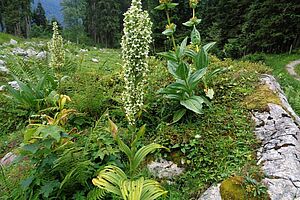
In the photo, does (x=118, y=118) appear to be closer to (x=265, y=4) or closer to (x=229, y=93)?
(x=229, y=93)

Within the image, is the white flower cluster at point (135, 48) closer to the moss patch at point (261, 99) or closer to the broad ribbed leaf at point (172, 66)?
the broad ribbed leaf at point (172, 66)

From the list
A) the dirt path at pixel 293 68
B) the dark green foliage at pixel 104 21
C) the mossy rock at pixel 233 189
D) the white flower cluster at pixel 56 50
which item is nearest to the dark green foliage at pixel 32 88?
the white flower cluster at pixel 56 50

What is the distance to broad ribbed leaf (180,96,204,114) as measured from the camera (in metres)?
4.55

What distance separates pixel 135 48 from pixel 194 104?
1.38 metres

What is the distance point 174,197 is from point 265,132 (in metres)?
1.79

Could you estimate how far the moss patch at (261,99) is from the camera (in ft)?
16.5

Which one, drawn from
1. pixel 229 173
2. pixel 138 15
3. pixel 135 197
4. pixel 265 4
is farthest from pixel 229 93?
pixel 265 4

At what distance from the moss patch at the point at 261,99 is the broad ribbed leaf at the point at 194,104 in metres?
0.99

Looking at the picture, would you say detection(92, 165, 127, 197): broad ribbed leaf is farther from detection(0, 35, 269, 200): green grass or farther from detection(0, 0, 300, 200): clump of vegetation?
detection(0, 35, 269, 200): green grass

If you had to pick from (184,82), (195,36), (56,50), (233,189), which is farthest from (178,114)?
(56,50)

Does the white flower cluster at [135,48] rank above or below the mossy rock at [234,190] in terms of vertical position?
above

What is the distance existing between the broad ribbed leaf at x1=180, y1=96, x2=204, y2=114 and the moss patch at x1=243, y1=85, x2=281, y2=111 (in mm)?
989

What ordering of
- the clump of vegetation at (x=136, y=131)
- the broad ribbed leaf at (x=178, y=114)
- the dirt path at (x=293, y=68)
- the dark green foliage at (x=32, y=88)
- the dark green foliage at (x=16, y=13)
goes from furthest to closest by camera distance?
the dark green foliage at (x=16, y=13) → the dirt path at (x=293, y=68) → the dark green foliage at (x=32, y=88) → the broad ribbed leaf at (x=178, y=114) → the clump of vegetation at (x=136, y=131)

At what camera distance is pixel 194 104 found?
15.3 feet
